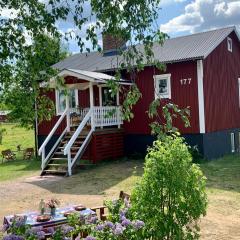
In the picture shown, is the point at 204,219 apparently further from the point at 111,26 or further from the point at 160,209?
the point at 111,26

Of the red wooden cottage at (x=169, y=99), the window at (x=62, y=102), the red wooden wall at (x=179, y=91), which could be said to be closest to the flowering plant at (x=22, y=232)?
the red wooden cottage at (x=169, y=99)

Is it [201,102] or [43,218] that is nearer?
[43,218]

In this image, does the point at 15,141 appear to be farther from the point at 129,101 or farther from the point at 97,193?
the point at 129,101

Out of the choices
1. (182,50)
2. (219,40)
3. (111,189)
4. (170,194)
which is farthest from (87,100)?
(170,194)

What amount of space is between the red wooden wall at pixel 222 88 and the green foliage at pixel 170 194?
41.7ft

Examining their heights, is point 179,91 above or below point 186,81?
below

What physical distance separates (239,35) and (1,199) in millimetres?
14403

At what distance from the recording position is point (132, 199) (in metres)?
6.08

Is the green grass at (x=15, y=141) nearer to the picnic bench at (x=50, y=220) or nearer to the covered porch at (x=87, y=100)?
the covered porch at (x=87, y=100)

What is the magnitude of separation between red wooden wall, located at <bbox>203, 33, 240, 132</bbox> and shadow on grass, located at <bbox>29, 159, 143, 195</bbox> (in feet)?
13.2

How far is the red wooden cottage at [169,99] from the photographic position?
17969mm

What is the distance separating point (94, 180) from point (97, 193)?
219 centimetres

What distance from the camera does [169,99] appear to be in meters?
18.6

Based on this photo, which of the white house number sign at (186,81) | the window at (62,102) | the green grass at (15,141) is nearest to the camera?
the white house number sign at (186,81)
